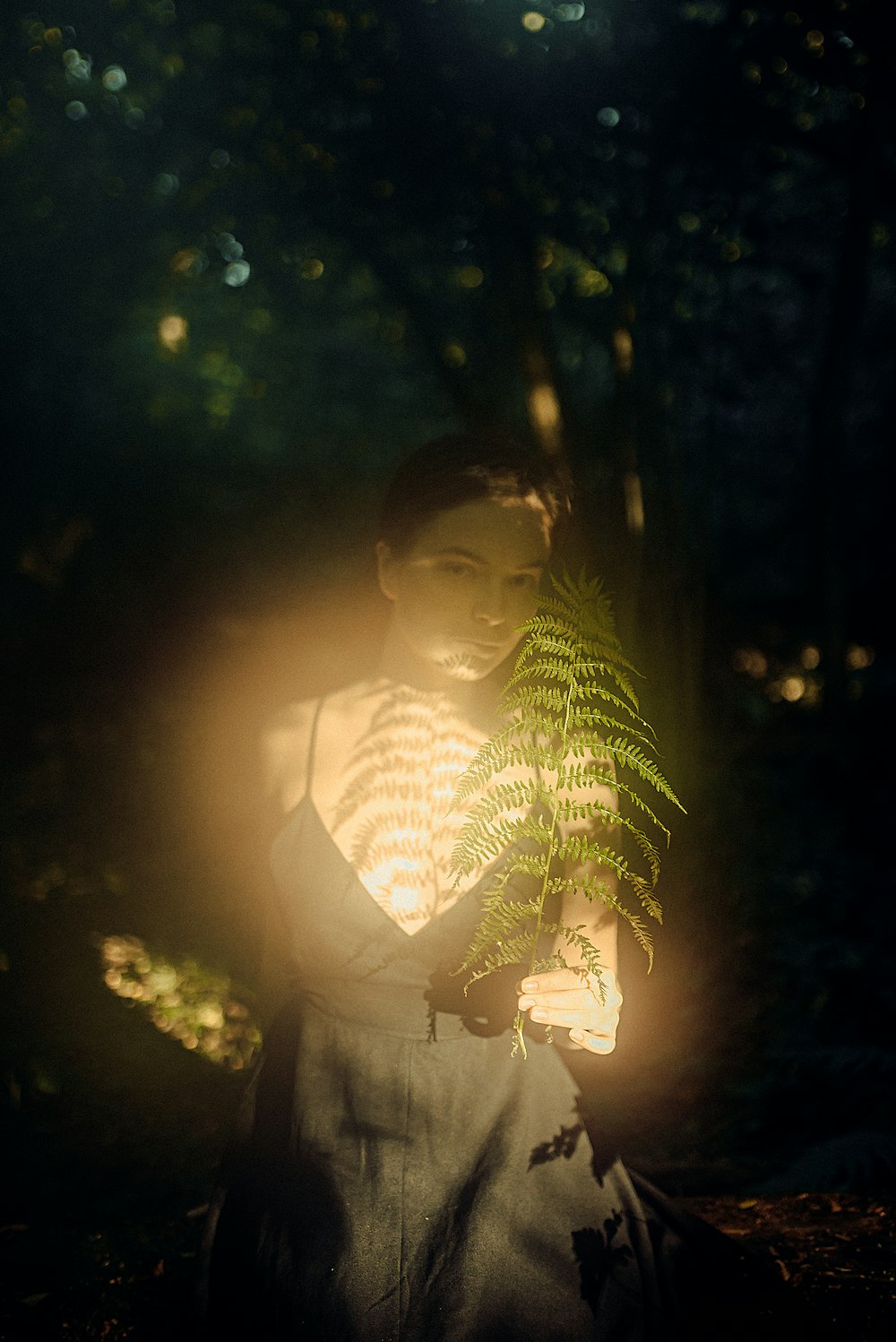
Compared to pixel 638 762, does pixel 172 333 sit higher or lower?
higher

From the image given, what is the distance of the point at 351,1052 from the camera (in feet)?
6.61

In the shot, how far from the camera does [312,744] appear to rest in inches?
87.7

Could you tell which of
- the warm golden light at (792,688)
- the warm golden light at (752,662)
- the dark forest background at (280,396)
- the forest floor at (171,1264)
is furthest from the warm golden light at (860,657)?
the forest floor at (171,1264)

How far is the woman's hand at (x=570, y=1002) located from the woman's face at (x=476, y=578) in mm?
820

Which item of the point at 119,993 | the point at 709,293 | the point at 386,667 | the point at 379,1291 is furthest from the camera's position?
the point at 709,293

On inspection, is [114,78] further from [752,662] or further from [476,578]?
[752,662]

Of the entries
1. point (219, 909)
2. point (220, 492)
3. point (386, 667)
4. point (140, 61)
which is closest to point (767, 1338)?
point (386, 667)

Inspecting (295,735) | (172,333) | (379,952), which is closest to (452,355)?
(172,333)

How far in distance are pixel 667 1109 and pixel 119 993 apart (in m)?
3.01

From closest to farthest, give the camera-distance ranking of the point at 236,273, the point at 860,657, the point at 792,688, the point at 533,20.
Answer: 1. the point at 533,20
2. the point at 236,273
3. the point at 792,688
4. the point at 860,657

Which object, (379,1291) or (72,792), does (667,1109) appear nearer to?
(379,1291)

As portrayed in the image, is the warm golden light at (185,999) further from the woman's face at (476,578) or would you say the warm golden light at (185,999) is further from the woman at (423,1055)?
the woman's face at (476,578)

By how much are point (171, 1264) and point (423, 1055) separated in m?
1.93

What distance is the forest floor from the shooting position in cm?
261
